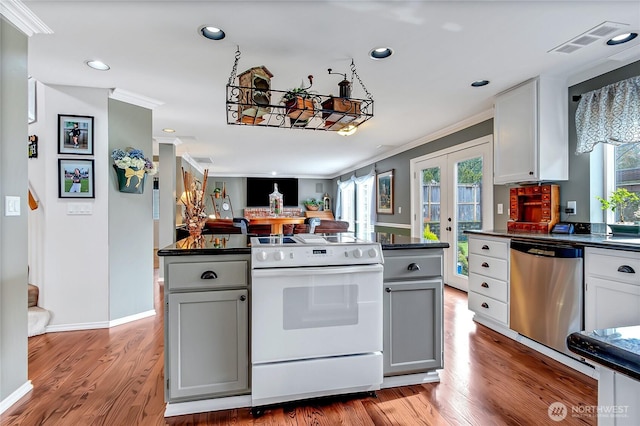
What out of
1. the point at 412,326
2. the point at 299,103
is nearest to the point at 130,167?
the point at 299,103

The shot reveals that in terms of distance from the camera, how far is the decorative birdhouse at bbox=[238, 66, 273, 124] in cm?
215

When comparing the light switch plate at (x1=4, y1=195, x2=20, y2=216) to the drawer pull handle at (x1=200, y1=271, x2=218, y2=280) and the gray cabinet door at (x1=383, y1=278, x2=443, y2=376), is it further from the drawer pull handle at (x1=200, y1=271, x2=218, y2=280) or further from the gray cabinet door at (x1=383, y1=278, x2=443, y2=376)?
the gray cabinet door at (x1=383, y1=278, x2=443, y2=376)

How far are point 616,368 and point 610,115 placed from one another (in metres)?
2.89

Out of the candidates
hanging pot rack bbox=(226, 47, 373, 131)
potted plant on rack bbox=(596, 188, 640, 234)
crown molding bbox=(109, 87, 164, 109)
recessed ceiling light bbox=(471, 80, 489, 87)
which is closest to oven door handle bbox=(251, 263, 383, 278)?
hanging pot rack bbox=(226, 47, 373, 131)

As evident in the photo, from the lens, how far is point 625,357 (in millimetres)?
470

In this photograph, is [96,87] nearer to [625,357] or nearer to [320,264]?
[320,264]

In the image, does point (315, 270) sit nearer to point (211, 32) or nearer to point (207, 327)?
point (207, 327)

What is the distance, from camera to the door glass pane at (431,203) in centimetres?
498

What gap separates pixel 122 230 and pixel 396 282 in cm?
275

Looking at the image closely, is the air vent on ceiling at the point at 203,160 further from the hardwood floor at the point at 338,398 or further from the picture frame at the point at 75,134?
the hardwood floor at the point at 338,398

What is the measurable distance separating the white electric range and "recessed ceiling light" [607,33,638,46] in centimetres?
219

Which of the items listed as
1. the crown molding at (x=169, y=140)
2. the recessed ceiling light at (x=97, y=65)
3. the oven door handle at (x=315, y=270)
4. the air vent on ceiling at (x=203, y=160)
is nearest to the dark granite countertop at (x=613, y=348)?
the oven door handle at (x=315, y=270)

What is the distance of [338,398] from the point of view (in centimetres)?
195

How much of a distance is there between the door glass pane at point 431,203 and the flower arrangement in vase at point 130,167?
3.91m
